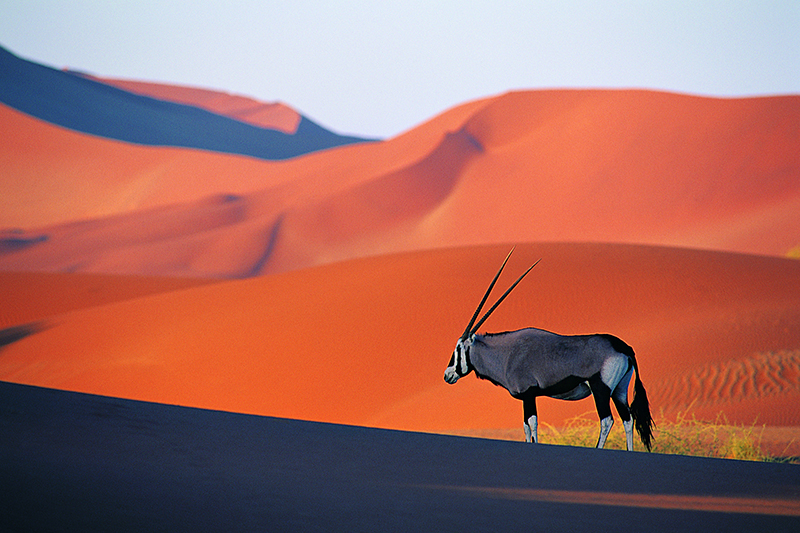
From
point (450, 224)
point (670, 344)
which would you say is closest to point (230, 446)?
point (670, 344)

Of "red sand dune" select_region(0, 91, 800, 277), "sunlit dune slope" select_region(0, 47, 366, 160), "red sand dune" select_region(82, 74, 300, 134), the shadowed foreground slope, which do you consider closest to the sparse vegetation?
the shadowed foreground slope

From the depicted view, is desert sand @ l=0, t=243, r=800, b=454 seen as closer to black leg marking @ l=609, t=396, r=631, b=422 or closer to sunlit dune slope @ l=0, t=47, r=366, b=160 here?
black leg marking @ l=609, t=396, r=631, b=422

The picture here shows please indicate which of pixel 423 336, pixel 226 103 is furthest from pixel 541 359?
pixel 226 103

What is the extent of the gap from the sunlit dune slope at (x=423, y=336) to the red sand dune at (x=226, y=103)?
145 m

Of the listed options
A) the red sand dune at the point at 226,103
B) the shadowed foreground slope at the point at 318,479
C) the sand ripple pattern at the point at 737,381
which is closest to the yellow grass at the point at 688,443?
the shadowed foreground slope at the point at 318,479

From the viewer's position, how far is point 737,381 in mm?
14352

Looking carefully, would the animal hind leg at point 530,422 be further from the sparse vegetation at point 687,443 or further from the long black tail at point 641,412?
the sparse vegetation at point 687,443

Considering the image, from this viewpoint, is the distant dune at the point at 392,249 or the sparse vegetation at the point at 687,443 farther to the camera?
the distant dune at the point at 392,249

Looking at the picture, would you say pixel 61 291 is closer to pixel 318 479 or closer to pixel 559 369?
pixel 559 369

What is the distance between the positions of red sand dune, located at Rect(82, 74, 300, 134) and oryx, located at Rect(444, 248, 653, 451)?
16022 centimetres

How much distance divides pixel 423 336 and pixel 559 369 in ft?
37.2

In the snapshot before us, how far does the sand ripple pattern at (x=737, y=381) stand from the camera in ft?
45.6

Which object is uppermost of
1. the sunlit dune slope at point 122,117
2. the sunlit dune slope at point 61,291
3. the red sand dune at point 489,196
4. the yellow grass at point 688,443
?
the sunlit dune slope at point 122,117

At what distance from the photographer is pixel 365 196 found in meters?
65.2
